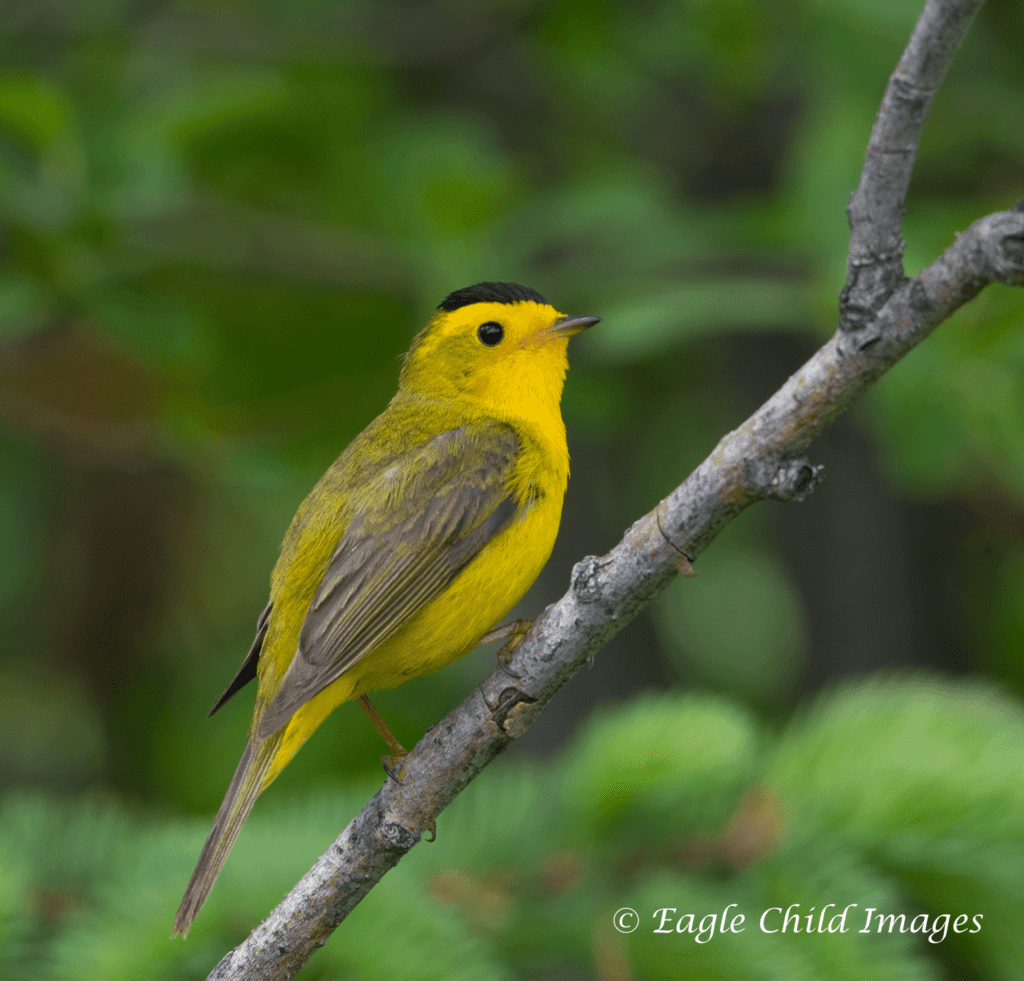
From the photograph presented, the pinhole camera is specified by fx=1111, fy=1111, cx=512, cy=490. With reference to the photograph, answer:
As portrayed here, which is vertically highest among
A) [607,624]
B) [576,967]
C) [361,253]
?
[361,253]

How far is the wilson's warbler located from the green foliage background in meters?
0.36

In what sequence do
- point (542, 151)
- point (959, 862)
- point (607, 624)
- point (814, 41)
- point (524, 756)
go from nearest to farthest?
1. point (607, 624)
2. point (959, 862)
3. point (814, 41)
4. point (524, 756)
5. point (542, 151)

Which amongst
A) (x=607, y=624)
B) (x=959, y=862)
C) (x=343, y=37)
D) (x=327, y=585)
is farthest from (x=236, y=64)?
(x=959, y=862)

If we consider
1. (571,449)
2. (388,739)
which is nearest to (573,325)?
(388,739)

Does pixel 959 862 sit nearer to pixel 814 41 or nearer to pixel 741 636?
pixel 814 41

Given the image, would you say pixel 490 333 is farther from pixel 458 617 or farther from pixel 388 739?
pixel 388 739

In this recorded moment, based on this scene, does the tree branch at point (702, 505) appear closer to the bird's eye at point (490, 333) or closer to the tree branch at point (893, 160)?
the tree branch at point (893, 160)

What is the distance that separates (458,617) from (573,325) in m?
1.17

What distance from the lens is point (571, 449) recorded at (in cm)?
568

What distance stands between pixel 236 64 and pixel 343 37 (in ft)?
1.78

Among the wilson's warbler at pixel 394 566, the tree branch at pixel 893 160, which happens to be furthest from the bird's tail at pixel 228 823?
the tree branch at pixel 893 160

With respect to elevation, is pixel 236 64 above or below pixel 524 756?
above

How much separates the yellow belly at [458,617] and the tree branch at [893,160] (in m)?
1.51

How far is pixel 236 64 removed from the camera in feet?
17.5
